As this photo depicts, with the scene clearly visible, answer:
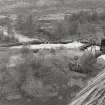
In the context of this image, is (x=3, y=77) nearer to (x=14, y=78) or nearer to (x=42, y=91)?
(x=14, y=78)

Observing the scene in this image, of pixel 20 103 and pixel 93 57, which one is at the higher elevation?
pixel 93 57

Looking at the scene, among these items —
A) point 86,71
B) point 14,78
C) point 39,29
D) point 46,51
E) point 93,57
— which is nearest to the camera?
point 14,78

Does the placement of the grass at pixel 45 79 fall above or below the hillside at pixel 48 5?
below

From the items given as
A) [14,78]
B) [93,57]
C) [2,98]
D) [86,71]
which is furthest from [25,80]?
[93,57]

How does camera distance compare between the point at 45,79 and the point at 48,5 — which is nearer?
the point at 45,79

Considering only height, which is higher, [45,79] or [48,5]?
[48,5]

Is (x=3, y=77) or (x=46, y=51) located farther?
(x=46, y=51)

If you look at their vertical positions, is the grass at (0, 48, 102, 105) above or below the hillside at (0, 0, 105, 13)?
below

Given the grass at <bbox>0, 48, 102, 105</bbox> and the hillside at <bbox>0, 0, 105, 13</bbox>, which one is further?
the hillside at <bbox>0, 0, 105, 13</bbox>

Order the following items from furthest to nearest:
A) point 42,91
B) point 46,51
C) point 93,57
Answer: point 46,51 < point 93,57 < point 42,91

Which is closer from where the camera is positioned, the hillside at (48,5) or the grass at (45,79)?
the grass at (45,79)
